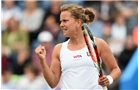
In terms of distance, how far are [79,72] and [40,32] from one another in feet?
21.2

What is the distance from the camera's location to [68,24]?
6469mm

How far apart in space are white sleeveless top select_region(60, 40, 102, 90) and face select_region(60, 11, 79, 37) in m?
0.26

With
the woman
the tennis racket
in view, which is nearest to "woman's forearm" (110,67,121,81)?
the woman

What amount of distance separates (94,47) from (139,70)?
4856 mm

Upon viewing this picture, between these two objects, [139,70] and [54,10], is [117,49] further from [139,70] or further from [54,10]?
[54,10]

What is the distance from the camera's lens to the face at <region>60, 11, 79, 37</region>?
645 cm

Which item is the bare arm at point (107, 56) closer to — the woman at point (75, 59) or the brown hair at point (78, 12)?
the woman at point (75, 59)

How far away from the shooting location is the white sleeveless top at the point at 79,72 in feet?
20.8

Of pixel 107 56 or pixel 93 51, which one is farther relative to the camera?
pixel 107 56

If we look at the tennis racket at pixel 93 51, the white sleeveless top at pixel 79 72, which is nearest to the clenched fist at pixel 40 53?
the white sleeveless top at pixel 79 72

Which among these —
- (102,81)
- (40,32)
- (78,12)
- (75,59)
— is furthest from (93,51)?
(40,32)

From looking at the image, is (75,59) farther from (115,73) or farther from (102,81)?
(115,73)

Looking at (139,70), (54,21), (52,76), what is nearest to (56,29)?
(54,21)

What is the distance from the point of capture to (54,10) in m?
12.8
